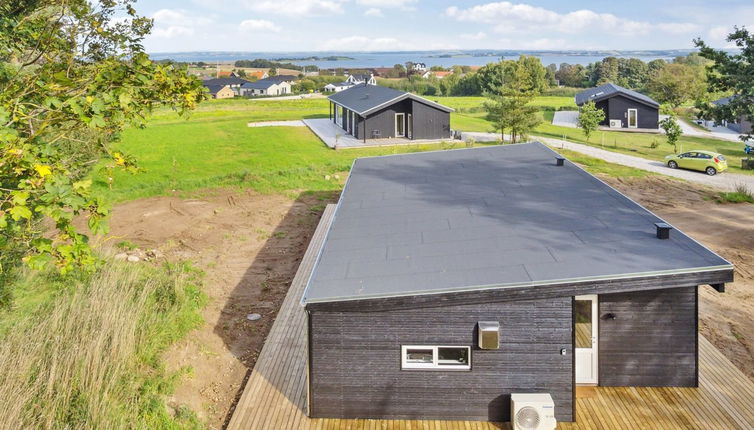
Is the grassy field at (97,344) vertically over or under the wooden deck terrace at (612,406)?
over

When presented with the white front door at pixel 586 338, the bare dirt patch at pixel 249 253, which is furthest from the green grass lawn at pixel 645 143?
the white front door at pixel 586 338

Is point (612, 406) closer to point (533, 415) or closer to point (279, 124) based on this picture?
point (533, 415)

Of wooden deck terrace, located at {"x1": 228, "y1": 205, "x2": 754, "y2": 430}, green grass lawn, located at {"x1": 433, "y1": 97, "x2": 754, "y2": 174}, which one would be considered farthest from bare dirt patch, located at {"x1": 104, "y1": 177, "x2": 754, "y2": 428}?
green grass lawn, located at {"x1": 433, "y1": 97, "x2": 754, "y2": 174}

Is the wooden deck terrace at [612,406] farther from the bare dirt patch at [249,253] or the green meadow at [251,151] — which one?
the green meadow at [251,151]

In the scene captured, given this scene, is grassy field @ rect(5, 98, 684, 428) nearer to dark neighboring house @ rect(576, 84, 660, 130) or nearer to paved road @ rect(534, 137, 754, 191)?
paved road @ rect(534, 137, 754, 191)

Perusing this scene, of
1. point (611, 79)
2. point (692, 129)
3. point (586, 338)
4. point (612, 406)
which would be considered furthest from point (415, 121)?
point (611, 79)
